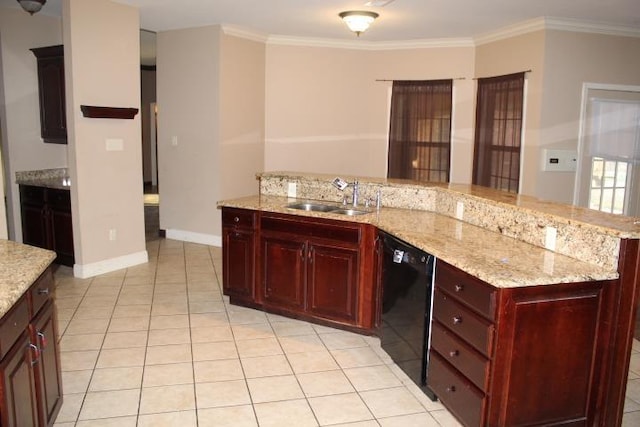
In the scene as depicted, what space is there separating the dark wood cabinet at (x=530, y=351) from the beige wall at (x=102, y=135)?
3673 millimetres

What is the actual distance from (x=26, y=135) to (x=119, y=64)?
4.50ft

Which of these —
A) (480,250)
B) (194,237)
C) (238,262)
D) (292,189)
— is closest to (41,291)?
(238,262)

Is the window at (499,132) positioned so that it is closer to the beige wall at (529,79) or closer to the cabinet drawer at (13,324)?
the beige wall at (529,79)

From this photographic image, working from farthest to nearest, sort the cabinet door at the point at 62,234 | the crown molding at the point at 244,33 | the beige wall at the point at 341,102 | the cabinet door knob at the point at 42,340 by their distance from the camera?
1. the beige wall at the point at 341,102
2. the crown molding at the point at 244,33
3. the cabinet door at the point at 62,234
4. the cabinet door knob at the point at 42,340

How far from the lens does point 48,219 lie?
513 centimetres

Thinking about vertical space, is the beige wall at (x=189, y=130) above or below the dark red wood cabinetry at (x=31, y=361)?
above

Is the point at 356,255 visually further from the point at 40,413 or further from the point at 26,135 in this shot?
the point at 26,135

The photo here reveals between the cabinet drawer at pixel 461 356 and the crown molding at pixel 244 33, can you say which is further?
the crown molding at pixel 244 33

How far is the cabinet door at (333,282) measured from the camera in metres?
3.54

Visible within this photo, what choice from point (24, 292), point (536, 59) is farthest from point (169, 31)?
point (24, 292)

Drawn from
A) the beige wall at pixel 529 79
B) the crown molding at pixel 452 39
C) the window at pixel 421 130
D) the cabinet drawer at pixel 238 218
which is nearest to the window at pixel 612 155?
the beige wall at pixel 529 79

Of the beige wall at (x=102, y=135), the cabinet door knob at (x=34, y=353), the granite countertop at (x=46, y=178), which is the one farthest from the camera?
the granite countertop at (x=46, y=178)

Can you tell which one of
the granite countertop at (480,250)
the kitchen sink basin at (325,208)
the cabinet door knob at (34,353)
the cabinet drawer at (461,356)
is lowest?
the cabinet drawer at (461,356)

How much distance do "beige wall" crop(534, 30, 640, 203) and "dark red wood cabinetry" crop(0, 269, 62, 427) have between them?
4.70m
